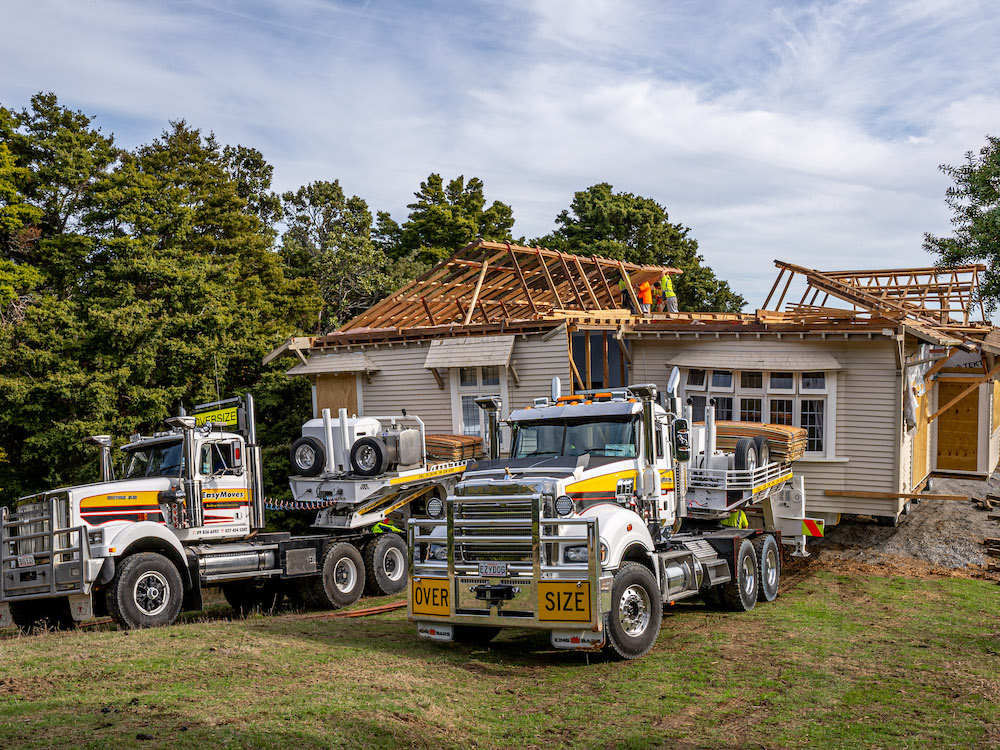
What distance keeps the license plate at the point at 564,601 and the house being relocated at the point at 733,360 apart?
9.73 meters

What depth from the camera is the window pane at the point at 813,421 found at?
703 inches

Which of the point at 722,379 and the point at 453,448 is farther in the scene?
the point at 722,379

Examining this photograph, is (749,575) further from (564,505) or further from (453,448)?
(453,448)

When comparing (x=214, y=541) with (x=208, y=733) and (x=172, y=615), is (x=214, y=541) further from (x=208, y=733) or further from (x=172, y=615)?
(x=208, y=733)

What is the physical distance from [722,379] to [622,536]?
32.2ft

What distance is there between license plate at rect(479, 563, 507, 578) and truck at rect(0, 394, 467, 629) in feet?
18.6

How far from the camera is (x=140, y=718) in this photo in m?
6.94

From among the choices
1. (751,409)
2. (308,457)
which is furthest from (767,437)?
(308,457)

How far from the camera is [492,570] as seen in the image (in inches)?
372

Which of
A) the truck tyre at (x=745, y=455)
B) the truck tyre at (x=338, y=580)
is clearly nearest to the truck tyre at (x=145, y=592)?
the truck tyre at (x=338, y=580)

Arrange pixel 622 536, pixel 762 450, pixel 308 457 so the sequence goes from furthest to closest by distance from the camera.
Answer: pixel 308 457, pixel 762 450, pixel 622 536

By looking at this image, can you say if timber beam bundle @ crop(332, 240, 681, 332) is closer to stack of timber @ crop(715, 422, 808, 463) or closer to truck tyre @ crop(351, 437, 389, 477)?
stack of timber @ crop(715, 422, 808, 463)

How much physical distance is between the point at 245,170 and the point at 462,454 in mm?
35888

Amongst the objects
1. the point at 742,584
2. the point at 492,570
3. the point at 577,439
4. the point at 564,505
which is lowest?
the point at 742,584
